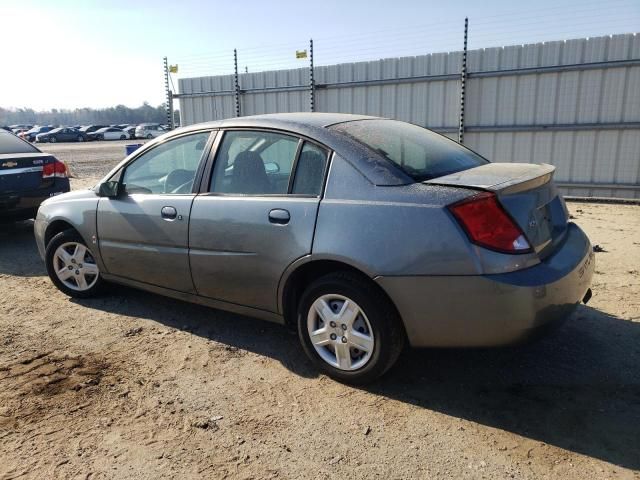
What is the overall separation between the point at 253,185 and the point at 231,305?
2.84 ft

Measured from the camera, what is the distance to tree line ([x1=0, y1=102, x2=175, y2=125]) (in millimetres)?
111900

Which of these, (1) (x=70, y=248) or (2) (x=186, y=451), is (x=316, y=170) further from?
(1) (x=70, y=248)

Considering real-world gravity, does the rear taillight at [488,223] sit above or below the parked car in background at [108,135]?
above

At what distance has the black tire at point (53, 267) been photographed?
4893 mm

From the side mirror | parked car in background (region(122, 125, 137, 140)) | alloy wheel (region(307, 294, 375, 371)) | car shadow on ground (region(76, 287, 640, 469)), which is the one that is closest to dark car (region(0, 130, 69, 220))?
the side mirror

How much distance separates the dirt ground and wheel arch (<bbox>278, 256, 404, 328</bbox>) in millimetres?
419

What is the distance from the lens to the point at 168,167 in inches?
171

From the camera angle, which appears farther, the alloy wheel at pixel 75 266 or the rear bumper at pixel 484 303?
the alloy wheel at pixel 75 266

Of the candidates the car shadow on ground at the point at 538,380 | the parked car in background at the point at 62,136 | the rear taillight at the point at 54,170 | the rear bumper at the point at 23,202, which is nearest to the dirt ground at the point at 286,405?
the car shadow on ground at the point at 538,380

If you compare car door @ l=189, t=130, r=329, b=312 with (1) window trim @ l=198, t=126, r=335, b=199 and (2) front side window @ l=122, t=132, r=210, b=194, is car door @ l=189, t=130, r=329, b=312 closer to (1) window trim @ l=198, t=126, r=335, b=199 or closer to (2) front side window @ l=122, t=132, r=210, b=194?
(1) window trim @ l=198, t=126, r=335, b=199

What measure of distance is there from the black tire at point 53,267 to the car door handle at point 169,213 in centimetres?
119

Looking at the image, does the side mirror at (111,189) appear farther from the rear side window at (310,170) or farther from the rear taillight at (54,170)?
the rear taillight at (54,170)

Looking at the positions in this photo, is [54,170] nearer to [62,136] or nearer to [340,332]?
[340,332]

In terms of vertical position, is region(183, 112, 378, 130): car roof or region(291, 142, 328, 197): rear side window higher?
region(183, 112, 378, 130): car roof
